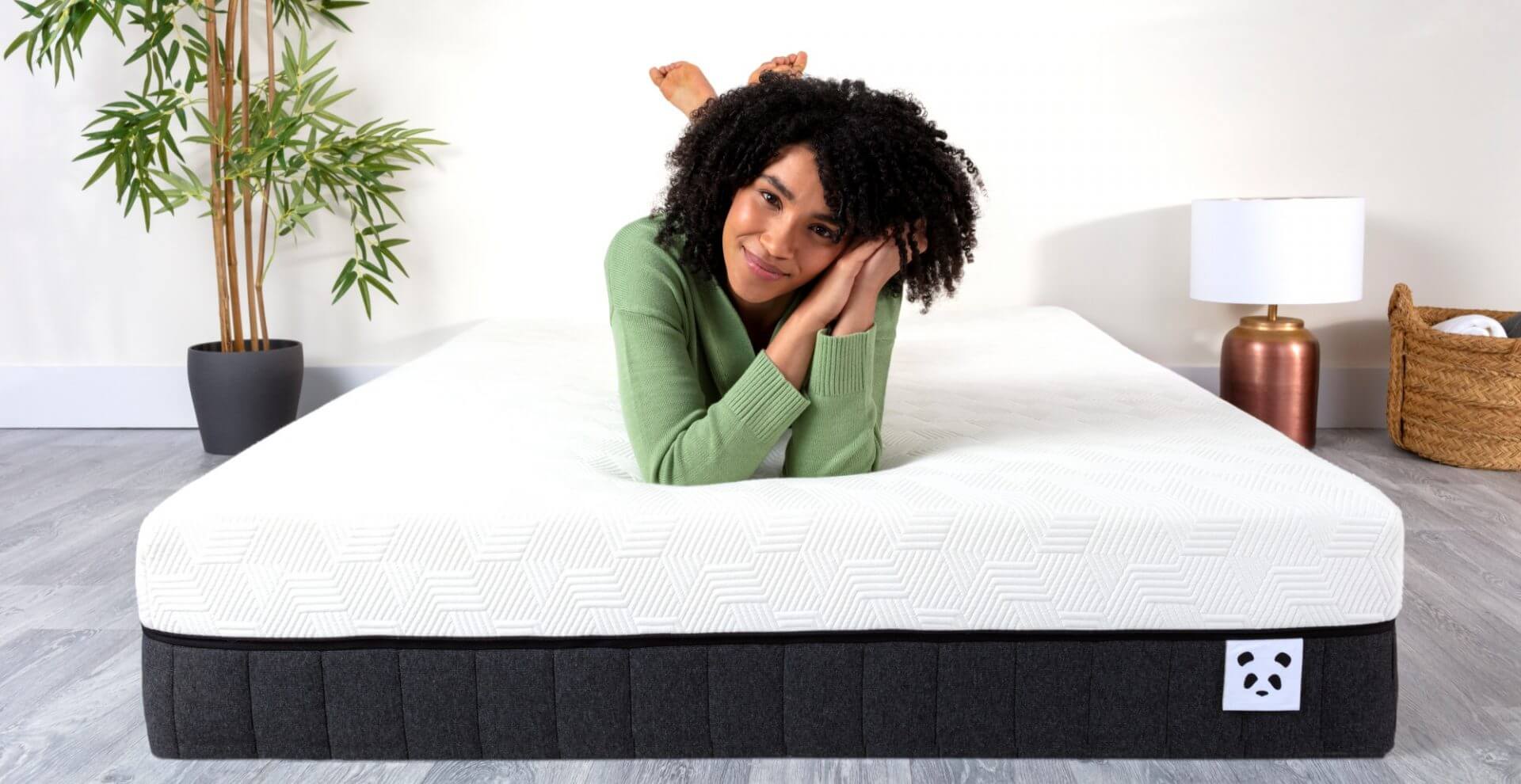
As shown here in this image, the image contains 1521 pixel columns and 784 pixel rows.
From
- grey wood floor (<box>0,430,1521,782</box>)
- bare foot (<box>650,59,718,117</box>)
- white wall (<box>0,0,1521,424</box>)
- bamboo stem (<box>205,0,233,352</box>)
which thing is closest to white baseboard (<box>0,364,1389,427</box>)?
white wall (<box>0,0,1521,424</box>)

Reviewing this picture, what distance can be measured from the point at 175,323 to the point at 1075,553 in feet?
10.6

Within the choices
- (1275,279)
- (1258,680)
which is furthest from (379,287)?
(1258,680)

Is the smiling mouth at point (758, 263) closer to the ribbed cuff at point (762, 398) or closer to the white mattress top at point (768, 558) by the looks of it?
the ribbed cuff at point (762, 398)

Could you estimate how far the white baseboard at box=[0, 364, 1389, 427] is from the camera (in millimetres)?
3932

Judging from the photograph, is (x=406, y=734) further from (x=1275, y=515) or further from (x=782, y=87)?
(x=1275, y=515)

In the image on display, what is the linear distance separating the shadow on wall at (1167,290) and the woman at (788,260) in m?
2.01

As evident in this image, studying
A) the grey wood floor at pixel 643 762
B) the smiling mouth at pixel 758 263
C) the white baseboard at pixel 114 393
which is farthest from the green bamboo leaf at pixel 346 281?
the smiling mouth at pixel 758 263

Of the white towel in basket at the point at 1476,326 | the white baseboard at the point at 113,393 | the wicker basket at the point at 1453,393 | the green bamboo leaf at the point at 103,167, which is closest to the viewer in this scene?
the wicker basket at the point at 1453,393

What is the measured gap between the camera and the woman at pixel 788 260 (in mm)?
1712

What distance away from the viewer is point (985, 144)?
375 centimetres

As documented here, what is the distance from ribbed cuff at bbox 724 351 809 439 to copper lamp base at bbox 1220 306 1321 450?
7.07ft

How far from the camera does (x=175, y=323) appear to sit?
3.92 metres

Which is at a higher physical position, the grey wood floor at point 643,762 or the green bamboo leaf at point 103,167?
the green bamboo leaf at point 103,167

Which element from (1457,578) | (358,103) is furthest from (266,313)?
(1457,578)
